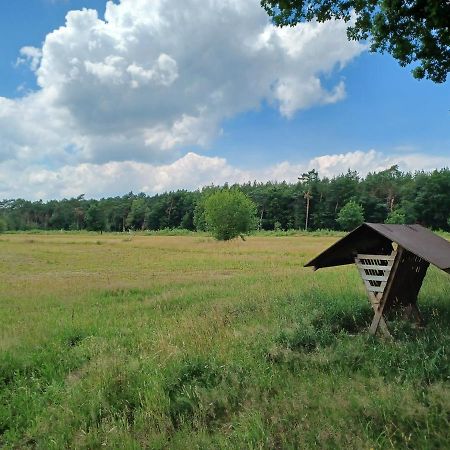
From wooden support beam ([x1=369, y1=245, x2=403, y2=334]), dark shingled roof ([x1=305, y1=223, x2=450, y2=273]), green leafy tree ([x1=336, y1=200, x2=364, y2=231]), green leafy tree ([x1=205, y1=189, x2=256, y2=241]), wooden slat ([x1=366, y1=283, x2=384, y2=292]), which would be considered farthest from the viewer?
green leafy tree ([x1=336, y1=200, x2=364, y2=231])

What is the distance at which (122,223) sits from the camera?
465 ft

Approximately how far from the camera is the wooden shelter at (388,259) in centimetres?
610

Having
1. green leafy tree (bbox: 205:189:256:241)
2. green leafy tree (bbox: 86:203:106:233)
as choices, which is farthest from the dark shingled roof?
green leafy tree (bbox: 86:203:106:233)

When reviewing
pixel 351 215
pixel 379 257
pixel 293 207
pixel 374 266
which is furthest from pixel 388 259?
pixel 293 207

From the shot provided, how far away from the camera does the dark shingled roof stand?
5.80m

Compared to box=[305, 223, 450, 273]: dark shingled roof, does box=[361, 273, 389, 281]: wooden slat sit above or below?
below

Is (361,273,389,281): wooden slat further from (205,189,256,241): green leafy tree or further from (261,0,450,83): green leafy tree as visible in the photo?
(205,189,256,241): green leafy tree

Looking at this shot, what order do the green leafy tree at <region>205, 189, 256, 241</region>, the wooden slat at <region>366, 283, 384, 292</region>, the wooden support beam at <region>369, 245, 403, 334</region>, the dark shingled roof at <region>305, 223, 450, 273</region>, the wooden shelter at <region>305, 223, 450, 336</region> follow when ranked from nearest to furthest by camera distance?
the dark shingled roof at <region>305, 223, 450, 273</region> < the wooden shelter at <region>305, 223, 450, 336</region> < the wooden support beam at <region>369, 245, 403, 334</region> < the wooden slat at <region>366, 283, 384, 292</region> < the green leafy tree at <region>205, 189, 256, 241</region>

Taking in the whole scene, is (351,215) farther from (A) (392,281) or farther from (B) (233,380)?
(B) (233,380)

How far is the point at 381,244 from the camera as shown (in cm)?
728

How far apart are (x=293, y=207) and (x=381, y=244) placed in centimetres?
10201

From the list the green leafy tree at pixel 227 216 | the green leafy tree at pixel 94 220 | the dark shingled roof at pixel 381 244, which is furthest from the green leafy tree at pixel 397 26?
the green leafy tree at pixel 94 220

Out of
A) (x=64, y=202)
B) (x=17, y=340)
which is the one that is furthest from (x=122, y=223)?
(x=17, y=340)

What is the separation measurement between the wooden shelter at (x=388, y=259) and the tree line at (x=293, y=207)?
2754 inches
